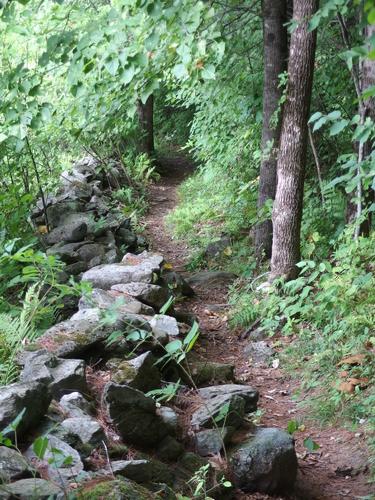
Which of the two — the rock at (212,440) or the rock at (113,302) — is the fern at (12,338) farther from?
the rock at (212,440)

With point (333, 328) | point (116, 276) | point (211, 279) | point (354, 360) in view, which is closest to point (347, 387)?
point (354, 360)

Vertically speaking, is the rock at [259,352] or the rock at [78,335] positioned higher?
the rock at [78,335]

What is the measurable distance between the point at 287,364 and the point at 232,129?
19.3ft

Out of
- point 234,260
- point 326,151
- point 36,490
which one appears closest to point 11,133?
point 36,490

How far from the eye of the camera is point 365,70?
704cm

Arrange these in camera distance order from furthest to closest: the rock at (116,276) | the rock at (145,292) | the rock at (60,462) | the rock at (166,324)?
the rock at (116,276), the rock at (145,292), the rock at (166,324), the rock at (60,462)

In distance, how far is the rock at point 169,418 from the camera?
4527 millimetres

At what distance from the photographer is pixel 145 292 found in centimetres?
707

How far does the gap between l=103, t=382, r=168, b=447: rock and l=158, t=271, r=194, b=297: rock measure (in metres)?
3.88

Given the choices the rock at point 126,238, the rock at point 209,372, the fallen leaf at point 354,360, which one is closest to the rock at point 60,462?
the rock at point 209,372

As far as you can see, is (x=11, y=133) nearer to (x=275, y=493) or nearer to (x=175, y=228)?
(x=275, y=493)

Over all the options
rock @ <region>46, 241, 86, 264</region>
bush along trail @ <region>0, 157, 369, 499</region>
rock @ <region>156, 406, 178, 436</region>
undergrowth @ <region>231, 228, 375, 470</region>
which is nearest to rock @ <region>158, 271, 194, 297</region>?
bush along trail @ <region>0, 157, 369, 499</region>

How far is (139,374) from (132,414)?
23.3 inches

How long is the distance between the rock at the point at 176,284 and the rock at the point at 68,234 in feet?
5.24
